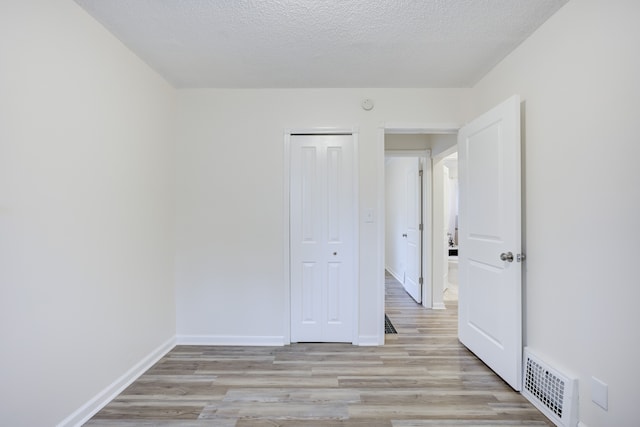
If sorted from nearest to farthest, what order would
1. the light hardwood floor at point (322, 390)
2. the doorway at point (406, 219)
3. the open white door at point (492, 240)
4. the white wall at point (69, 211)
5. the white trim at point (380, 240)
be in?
the white wall at point (69, 211) → the light hardwood floor at point (322, 390) → the open white door at point (492, 240) → the white trim at point (380, 240) → the doorway at point (406, 219)

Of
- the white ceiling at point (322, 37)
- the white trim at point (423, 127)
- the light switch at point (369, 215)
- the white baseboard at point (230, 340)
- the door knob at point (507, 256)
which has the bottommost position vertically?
the white baseboard at point (230, 340)

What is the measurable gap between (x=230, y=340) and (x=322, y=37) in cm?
269

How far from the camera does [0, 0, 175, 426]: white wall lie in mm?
1398

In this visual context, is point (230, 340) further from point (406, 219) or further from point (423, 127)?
point (406, 219)

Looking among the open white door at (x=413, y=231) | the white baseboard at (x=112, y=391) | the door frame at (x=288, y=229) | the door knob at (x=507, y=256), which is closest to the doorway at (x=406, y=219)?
the open white door at (x=413, y=231)

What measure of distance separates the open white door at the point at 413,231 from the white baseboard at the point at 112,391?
3178 millimetres

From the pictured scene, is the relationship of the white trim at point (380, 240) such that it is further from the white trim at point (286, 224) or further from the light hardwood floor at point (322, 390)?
the white trim at point (286, 224)

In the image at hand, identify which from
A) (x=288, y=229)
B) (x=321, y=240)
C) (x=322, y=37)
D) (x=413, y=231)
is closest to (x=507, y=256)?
(x=321, y=240)

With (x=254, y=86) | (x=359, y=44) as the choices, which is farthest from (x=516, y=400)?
(x=254, y=86)

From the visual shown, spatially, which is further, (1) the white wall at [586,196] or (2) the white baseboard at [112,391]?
(2) the white baseboard at [112,391]

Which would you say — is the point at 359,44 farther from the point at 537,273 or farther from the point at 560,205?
the point at 537,273

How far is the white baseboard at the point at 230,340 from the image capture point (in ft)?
9.40

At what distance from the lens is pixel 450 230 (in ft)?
24.7

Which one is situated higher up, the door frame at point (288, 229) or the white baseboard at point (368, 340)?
the door frame at point (288, 229)
